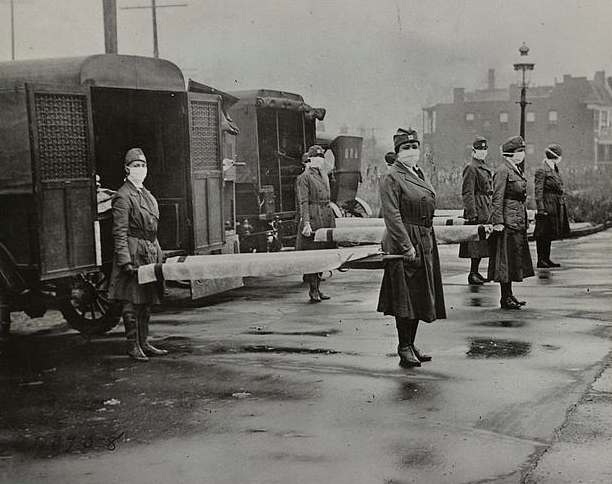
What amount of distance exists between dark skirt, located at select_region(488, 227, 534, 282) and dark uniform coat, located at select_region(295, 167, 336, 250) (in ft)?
8.11

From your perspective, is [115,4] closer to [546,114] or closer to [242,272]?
[242,272]

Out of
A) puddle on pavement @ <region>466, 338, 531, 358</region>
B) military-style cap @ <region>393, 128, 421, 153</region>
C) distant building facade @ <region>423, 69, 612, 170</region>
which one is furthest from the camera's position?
distant building facade @ <region>423, 69, 612, 170</region>

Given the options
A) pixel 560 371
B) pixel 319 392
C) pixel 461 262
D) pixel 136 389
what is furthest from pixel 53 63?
pixel 461 262

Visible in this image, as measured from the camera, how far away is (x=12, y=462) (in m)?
5.33

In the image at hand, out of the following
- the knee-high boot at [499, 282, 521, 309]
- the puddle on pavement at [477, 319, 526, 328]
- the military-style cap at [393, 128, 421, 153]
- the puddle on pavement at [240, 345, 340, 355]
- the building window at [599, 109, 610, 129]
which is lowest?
the puddle on pavement at [240, 345, 340, 355]

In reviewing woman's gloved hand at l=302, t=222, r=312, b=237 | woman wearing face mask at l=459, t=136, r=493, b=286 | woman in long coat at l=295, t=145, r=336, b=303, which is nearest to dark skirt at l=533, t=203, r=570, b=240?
woman wearing face mask at l=459, t=136, r=493, b=286

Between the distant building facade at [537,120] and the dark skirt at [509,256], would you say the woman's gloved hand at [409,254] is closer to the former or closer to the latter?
the dark skirt at [509,256]

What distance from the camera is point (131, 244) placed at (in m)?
8.07

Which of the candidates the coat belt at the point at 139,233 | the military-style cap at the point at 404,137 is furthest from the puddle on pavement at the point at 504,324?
the coat belt at the point at 139,233

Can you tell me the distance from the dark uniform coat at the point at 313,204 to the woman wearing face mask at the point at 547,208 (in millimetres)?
4680

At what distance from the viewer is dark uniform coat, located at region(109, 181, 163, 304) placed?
7988mm

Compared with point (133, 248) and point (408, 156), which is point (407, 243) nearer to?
point (408, 156)

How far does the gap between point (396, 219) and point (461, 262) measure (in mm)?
8984

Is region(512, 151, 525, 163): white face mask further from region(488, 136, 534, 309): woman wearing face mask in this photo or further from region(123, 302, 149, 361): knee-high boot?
region(123, 302, 149, 361): knee-high boot
